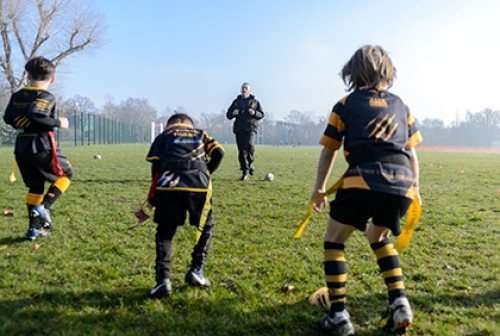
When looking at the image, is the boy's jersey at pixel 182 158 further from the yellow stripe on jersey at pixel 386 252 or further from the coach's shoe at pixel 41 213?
the coach's shoe at pixel 41 213

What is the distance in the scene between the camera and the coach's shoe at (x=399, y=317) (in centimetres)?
241

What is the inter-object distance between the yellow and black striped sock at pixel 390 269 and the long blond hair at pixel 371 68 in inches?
41.5

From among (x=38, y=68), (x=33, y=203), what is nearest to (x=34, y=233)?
(x=33, y=203)

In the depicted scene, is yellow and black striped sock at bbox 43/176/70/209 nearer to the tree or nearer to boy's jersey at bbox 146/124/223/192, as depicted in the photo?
boy's jersey at bbox 146/124/223/192

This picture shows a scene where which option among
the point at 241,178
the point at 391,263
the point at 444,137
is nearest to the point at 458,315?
the point at 391,263

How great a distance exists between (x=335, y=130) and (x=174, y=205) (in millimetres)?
1324

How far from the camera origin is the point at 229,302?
2912 millimetres

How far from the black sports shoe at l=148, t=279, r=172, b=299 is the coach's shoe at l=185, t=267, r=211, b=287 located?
0.27 meters

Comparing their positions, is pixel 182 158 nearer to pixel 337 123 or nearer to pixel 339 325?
pixel 337 123

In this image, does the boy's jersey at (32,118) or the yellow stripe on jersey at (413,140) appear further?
the boy's jersey at (32,118)

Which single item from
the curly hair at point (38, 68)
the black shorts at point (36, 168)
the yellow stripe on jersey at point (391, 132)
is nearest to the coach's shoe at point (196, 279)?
the yellow stripe on jersey at point (391, 132)

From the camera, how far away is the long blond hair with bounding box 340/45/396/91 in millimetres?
2551

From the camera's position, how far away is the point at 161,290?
9.52ft

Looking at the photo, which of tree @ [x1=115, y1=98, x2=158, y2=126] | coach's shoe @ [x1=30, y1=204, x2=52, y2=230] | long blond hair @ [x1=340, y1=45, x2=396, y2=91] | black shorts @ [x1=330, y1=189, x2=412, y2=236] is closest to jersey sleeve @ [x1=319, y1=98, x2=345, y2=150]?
long blond hair @ [x1=340, y1=45, x2=396, y2=91]
